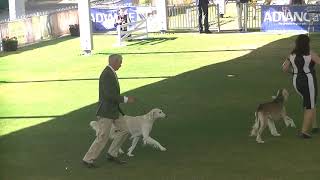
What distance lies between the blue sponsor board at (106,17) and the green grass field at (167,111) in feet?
21.7

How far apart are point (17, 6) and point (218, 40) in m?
11.0

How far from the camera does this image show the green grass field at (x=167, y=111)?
9.51 meters

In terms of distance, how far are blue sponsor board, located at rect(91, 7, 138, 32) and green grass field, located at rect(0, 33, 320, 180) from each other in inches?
260

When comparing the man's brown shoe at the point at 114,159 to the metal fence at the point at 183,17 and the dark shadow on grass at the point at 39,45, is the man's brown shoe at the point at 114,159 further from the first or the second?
the metal fence at the point at 183,17

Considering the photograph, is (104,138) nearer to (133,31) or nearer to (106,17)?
(133,31)

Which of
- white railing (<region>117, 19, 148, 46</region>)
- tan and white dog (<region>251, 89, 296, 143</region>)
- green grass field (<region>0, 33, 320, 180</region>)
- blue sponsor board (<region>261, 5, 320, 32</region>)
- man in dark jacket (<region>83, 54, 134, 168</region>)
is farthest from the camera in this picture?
blue sponsor board (<region>261, 5, 320, 32</region>)

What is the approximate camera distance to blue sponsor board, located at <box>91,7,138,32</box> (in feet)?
107

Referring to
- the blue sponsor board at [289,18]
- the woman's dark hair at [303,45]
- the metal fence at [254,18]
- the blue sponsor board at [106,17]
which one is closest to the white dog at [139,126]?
the woman's dark hair at [303,45]

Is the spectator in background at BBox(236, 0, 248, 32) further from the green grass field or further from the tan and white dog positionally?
the tan and white dog

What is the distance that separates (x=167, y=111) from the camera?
13773mm

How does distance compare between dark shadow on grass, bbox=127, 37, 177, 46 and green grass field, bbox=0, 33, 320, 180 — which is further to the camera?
dark shadow on grass, bbox=127, 37, 177, 46

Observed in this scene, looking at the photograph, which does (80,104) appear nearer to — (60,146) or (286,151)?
(60,146)

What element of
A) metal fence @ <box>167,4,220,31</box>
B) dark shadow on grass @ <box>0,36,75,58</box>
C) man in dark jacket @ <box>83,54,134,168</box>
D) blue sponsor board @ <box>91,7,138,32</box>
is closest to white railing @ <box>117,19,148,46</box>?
blue sponsor board @ <box>91,7,138,32</box>

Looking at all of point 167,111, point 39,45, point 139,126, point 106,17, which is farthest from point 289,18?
point 139,126
